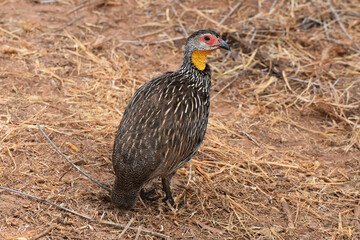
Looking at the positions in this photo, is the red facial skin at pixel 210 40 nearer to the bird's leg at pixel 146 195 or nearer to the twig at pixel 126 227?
the bird's leg at pixel 146 195

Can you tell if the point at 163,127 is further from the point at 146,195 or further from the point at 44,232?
the point at 44,232

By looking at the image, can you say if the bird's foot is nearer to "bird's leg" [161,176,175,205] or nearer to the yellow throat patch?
"bird's leg" [161,176,175,205]

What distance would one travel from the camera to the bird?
4297mm

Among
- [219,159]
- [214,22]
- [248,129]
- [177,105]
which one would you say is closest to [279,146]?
[248,129]

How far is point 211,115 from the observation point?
21.8ft

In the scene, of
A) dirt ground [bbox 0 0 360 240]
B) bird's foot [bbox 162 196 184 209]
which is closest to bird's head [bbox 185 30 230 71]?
dirt ground [bbox 0 0 360 240]

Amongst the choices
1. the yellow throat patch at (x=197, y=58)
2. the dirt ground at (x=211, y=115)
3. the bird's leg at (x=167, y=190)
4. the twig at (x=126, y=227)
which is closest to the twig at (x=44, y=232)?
the dirt ground at (x=211, y=115)

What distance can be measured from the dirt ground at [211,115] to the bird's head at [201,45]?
4.04ft

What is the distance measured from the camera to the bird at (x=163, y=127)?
14.1 feet

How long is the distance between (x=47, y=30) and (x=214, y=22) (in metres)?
2.89

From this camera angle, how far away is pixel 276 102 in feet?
23.3

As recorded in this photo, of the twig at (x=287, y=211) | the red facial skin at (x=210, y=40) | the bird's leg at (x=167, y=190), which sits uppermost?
the red facial skin at (x=210, y=40)

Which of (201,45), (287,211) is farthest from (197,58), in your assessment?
(287,211)

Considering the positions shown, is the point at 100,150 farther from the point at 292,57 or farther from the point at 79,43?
the point at 292,57
